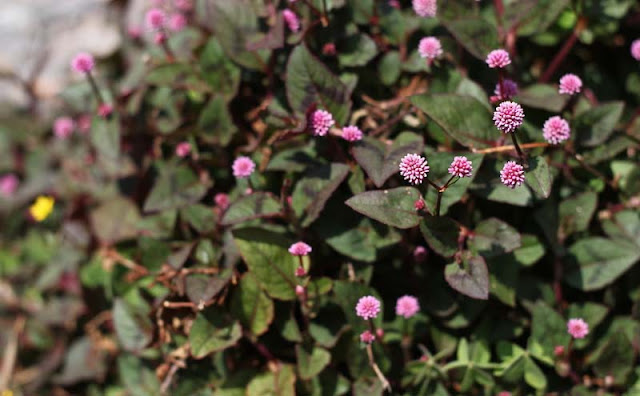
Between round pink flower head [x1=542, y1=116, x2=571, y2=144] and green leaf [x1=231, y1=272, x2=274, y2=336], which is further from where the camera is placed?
green leaf [x1=231, y1=272, x2=274, y2=336]

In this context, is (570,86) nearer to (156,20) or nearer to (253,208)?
(253,208)

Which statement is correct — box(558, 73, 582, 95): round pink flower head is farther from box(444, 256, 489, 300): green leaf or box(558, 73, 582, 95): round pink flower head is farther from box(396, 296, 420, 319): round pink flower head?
box(396, 296, 420, 319): round pink flower head

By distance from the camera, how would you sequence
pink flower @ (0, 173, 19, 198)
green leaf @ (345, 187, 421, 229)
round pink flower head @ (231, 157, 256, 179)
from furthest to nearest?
pink flower @ (0, 173, 19, 198), round pink flower head @ (231, 157, 256, 179), green leaf @ (345, 187, 421, 229)

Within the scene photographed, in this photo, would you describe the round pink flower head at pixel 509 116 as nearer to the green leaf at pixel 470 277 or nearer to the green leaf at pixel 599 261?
the green leaf at pixel 470 277

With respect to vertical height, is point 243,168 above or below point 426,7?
below

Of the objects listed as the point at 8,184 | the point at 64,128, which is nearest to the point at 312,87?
the point at 64,128

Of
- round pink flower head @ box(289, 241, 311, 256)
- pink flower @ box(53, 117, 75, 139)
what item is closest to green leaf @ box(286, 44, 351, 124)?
round pink flower head @ box(289, 241, 311, 256)
